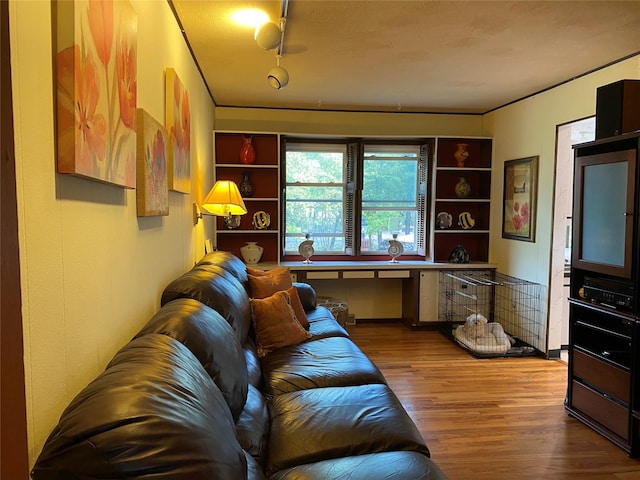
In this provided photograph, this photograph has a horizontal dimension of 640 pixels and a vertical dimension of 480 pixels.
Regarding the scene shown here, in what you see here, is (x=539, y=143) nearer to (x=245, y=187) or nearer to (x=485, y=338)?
(x=485, y=338)

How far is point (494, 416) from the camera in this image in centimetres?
293

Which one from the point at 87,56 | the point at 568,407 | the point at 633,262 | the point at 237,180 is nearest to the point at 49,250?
the point at 87,56

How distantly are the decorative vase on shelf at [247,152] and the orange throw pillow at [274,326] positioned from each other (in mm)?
2378

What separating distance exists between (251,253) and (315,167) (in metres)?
1.29

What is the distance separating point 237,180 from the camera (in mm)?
5023

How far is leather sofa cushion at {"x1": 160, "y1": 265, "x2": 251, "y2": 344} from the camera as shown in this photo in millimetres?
2045

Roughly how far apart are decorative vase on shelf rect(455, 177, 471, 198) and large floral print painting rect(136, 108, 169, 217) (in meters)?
3.98

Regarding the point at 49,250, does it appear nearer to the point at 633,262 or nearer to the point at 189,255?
the point at 189,255

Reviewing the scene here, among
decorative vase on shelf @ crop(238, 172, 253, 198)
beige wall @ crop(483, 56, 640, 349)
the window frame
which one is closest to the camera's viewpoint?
beige wall @ crop(483, 56, 640, 349)

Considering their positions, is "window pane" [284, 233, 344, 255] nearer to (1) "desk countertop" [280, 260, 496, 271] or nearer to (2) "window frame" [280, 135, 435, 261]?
(2) "window frame" [280, 135, 435, 261]

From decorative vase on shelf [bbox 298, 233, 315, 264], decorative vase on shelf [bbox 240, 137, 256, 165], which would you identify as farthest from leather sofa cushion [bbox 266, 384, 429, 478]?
decorative vase on shelf [bbox 240, 137, 256, 165]

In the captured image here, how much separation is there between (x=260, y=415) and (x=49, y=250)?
112 centimetres

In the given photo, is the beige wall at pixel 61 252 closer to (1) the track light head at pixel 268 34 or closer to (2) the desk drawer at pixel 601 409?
(1) the track light head at pixel 268 34

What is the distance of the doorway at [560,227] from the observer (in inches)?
159
